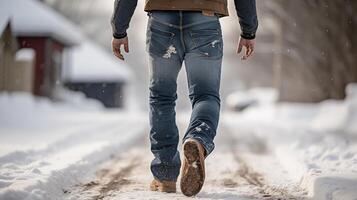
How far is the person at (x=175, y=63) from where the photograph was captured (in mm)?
3332

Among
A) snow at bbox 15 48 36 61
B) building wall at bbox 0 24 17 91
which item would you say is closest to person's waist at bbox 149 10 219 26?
building wall at bbox 0 24 17 91

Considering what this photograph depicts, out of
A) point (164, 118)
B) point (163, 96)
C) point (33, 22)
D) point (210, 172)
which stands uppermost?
point (33, 22)

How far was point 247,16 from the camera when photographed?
11.7 ft

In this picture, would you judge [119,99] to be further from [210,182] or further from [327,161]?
[210,182]

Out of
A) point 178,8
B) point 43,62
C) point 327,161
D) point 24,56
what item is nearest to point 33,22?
point 43,62

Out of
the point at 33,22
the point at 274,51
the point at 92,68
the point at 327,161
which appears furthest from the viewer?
the point at 92,68

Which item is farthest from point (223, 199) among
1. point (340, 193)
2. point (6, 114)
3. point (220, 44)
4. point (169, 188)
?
point (6, 114)

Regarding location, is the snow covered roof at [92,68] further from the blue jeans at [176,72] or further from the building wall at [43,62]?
the blue jeans at [176,72]

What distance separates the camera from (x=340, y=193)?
2.93m

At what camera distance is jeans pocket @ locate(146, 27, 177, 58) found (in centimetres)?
337

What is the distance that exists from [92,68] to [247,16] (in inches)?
1146

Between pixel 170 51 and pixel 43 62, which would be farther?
pixel 43 62

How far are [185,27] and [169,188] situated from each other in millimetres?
1049

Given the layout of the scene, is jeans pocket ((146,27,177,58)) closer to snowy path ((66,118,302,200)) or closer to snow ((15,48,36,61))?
snowy path ((66,118,302,200))
